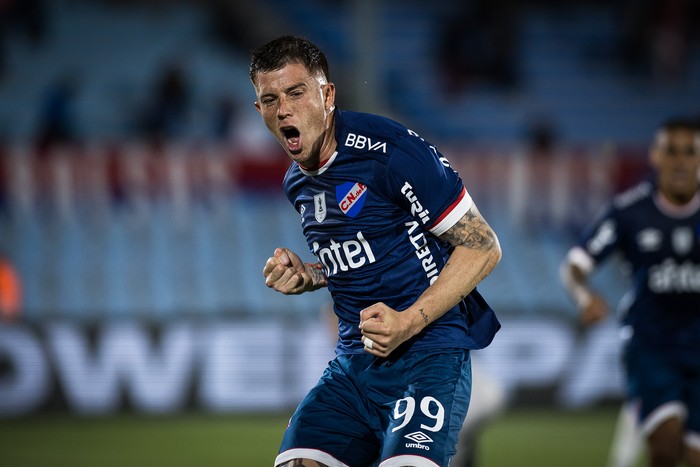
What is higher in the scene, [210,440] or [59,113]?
[59,113]

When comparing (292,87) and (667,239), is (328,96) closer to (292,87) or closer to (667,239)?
(292,87)

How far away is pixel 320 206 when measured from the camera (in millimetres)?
4254

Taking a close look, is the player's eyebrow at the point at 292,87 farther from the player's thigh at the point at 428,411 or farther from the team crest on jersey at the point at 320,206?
the player's thigh at the point at 428,411

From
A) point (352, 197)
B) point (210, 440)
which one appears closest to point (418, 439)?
point (352, 197)

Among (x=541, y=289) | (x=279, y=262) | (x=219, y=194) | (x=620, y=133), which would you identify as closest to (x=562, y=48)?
(x=620, y=133)

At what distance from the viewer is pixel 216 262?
13070 millimetres

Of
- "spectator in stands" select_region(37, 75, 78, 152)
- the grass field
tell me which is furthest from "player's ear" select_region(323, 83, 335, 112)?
"spectator in stands" select_region(37, 75, 78, 152)

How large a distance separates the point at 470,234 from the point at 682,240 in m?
3.14

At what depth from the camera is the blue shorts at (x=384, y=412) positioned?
3988mm

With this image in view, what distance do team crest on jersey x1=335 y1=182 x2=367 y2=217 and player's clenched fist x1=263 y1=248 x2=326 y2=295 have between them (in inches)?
13.5

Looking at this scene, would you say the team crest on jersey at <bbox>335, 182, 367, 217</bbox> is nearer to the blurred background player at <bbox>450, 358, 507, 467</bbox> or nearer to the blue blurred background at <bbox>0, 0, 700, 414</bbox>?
the blurred background player at <bbox>450, 358, 507, 467</bbox>

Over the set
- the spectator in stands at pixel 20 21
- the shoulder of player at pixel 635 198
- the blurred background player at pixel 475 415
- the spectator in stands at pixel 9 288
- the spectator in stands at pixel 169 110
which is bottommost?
the blurred background player at pixel 475 415

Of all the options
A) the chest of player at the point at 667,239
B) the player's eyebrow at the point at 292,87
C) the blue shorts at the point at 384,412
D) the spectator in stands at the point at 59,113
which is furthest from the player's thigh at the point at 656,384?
the spectator in stands at the point at 59,113

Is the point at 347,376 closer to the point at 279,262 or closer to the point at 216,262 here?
the point at 279,262
